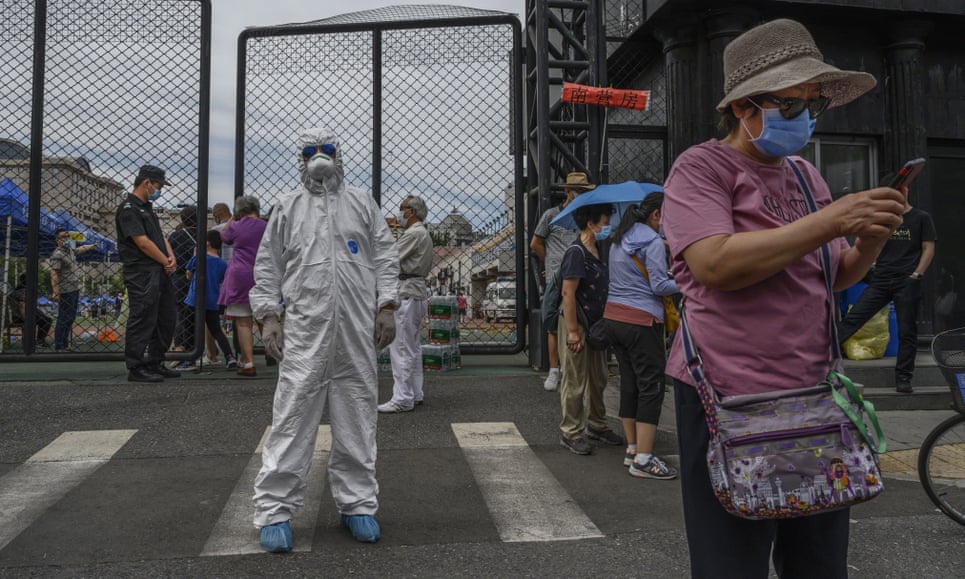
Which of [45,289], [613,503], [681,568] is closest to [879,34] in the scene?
[613,503]

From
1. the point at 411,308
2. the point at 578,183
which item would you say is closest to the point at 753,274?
the point at 411,308

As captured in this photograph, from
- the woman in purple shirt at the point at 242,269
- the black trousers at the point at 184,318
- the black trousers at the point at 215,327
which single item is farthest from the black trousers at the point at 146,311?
the black trousers at the point at 184,318

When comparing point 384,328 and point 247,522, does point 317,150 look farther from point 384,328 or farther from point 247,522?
point 247,522

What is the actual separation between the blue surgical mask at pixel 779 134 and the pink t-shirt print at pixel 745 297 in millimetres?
63

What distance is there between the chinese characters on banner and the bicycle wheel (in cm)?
527

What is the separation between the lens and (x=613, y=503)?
4641 millimetres

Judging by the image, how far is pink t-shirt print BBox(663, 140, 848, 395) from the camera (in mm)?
1872

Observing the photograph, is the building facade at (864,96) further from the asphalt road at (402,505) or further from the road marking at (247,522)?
the road marking at (247,522)

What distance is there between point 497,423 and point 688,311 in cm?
472

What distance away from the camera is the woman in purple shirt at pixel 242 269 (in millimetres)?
8445

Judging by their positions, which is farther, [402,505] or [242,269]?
[242,269]

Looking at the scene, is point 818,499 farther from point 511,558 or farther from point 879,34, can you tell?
point 879,34

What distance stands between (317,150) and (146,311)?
460 cm

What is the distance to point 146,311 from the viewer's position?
25.8ft
